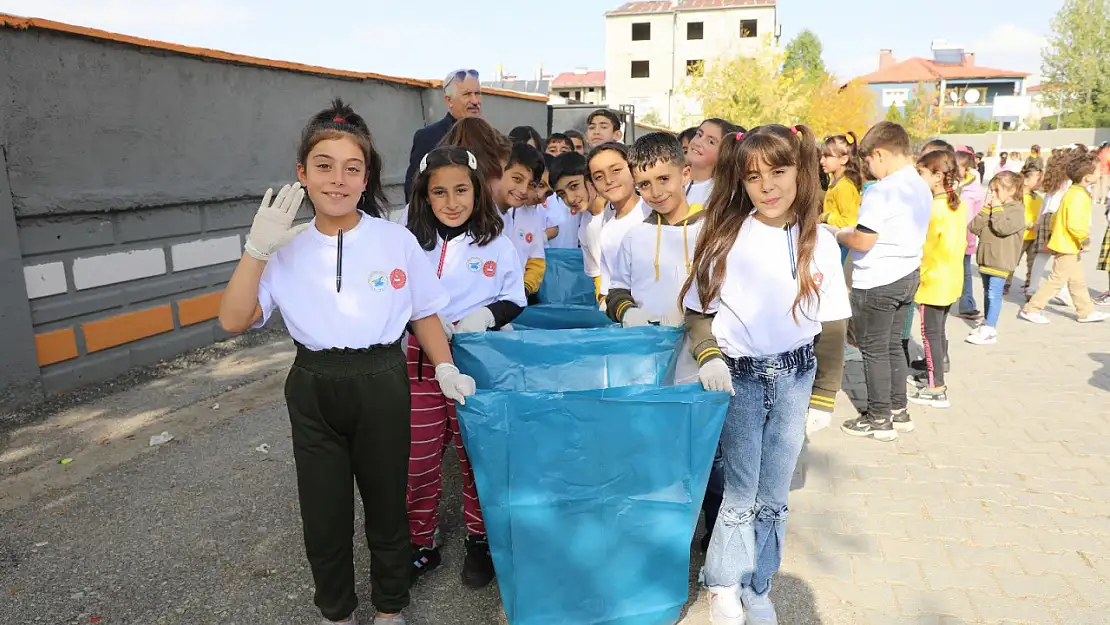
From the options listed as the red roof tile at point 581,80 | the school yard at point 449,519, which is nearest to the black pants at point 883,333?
the school yard at point 449,519

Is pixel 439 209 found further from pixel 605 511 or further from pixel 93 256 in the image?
pixel 93 256

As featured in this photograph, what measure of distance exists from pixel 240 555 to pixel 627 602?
1.63 m

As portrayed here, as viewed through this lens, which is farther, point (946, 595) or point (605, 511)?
point (946, 595)

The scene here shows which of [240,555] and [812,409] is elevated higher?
[812,409]

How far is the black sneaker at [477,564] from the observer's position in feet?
8.99

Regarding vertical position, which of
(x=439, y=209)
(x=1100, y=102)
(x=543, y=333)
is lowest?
(x=543, y=333)

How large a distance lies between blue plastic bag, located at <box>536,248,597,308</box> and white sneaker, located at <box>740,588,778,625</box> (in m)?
1.71

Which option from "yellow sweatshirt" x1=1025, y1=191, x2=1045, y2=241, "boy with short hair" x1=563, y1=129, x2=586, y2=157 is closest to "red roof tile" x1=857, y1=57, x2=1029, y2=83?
"yellow sweatshirt" x1=1025, y1=191, x2=1045, y2=241

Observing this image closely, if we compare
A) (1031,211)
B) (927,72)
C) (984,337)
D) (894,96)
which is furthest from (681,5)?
(984,337)

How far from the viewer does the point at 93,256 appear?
476cm

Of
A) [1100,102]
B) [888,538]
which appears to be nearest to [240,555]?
[888,538]

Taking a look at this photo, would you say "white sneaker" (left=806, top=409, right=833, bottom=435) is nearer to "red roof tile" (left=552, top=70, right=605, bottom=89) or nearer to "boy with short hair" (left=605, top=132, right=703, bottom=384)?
"boy with short hair" (left=605, top=132, right=703, bottom=384)

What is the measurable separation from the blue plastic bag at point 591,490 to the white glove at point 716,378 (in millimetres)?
25

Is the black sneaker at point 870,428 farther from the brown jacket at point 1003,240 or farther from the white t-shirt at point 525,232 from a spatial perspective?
the brown jacket at point 1003,240
